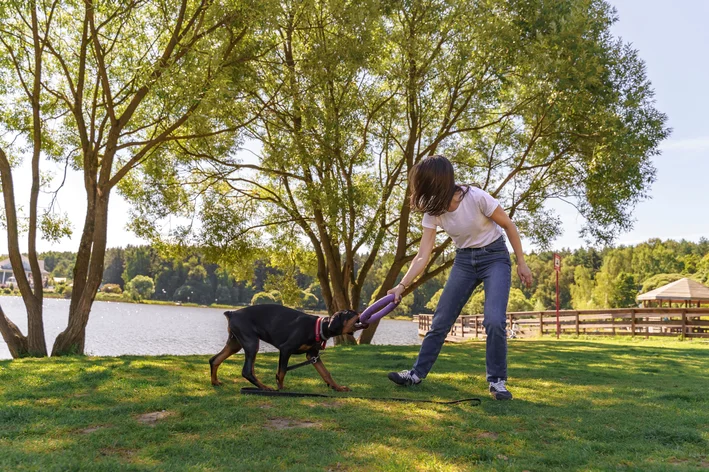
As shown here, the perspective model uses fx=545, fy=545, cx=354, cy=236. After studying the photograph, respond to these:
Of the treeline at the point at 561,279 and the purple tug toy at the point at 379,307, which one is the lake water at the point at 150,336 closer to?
the treeline at the point at 561,279

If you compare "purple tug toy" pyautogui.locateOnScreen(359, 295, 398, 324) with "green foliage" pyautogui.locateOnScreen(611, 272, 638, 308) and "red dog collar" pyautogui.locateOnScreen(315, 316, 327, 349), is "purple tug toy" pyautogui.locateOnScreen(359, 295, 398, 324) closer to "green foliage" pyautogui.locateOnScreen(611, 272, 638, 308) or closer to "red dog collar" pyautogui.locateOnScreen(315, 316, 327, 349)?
"red dog collar" pyautogui.locateOnScreen(315, 316, 327, 349)

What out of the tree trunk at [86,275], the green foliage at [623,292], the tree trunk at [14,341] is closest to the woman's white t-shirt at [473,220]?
the tree trunk at [86,275]

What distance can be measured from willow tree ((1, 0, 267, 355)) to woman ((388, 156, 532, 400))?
5896mm

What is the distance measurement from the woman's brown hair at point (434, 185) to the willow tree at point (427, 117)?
768 centimetres

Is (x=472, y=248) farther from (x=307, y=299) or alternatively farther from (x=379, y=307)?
(x=307, y=299)

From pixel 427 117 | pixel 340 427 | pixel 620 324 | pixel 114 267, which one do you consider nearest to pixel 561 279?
pixel 620 324

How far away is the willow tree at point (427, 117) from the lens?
1180 cm

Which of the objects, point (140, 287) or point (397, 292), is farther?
point (140, 287)

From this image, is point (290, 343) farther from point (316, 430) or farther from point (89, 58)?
point (89, 58)

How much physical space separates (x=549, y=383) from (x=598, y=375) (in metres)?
1.42

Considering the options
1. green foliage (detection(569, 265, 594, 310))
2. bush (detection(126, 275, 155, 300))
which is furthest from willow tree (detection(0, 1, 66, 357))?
bush (detection(126, 275, 155, 300))

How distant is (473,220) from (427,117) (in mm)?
10605

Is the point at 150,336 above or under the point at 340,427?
under

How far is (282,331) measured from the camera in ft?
15.6
